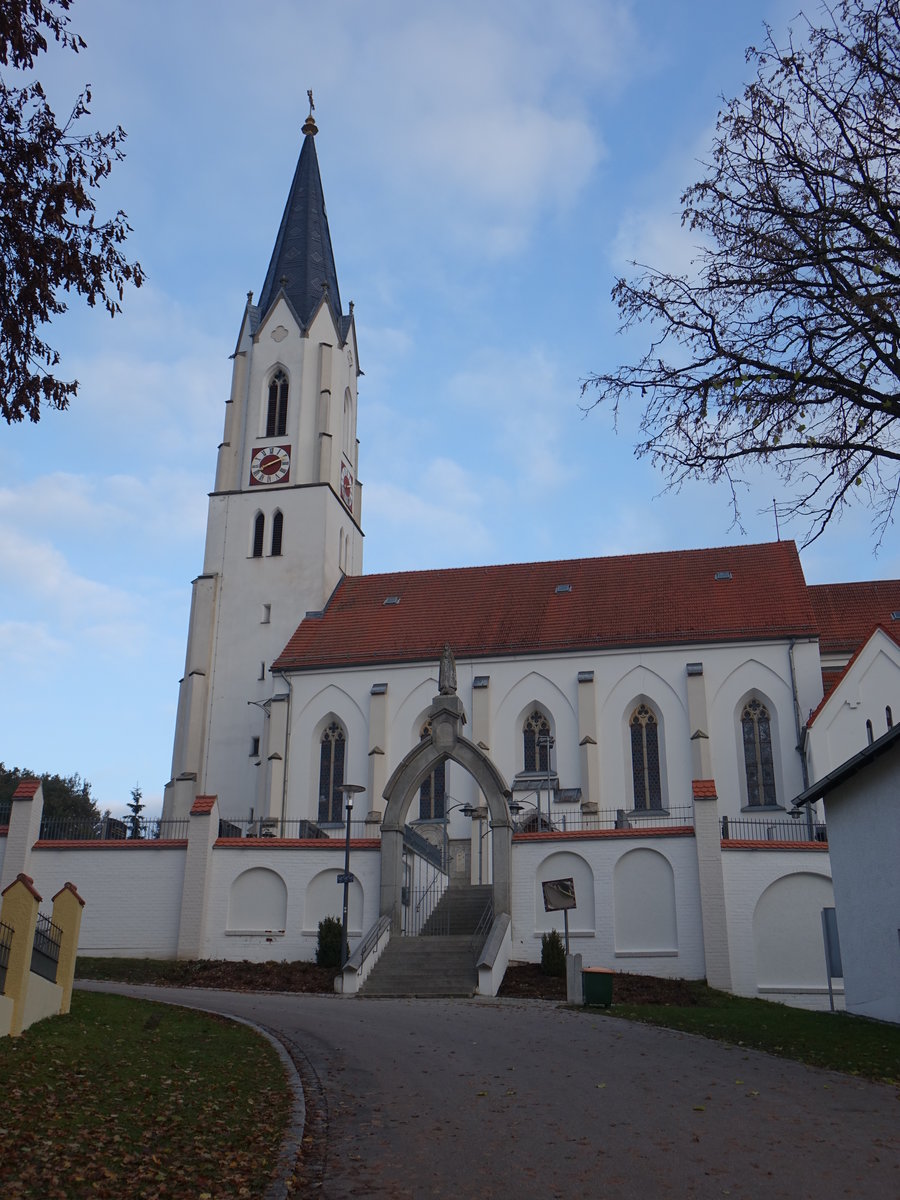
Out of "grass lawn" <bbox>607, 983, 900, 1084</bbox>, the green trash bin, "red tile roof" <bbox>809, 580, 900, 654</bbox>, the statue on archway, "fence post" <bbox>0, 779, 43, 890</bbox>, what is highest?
"red tile roof" <bbox>809, 580, 900, 654</bbox>

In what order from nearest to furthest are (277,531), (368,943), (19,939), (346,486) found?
(19,939)
(368,943)
(277,531)
(346,486)

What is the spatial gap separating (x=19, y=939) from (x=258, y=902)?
14.1 metres

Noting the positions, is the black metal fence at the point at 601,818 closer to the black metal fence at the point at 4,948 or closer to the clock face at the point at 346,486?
the clock face at the point at 346,486

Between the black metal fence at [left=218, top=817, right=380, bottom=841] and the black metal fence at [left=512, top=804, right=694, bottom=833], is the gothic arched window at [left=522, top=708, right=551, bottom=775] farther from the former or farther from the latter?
the black metal fence at [left=218, top=817, right=380, bottom=841]

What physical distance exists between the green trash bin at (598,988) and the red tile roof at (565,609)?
719 inches

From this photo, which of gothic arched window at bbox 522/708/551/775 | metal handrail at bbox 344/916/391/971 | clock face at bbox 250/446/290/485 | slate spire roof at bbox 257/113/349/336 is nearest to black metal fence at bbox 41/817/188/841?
metal handrail at bbox 344/916/391/971

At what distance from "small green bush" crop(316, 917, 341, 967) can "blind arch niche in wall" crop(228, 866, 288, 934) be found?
6.17 ft

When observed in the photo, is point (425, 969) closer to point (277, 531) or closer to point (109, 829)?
point (109, 829)

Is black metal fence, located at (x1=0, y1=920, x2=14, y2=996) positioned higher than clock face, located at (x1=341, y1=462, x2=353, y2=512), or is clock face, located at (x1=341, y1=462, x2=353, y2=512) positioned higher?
clock face, located at (x1=341, y1=462, x2=353, y2=512)

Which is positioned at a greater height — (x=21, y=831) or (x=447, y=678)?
(x=447, y=678)

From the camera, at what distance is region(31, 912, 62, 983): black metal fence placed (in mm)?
15031

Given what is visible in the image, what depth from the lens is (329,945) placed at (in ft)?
82.5

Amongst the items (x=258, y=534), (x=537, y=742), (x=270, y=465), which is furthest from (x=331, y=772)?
(x=270, y=465)

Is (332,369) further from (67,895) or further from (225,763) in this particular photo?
(67,895)
